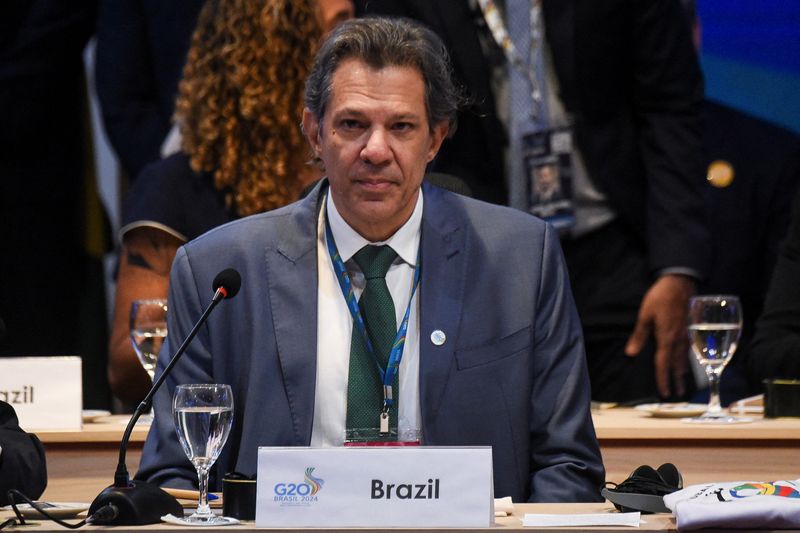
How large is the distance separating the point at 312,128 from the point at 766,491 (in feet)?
4.39

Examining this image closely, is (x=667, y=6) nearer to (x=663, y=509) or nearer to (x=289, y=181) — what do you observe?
(x=289, y=181)

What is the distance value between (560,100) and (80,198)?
5.80 feet

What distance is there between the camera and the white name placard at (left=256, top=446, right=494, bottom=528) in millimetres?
1854

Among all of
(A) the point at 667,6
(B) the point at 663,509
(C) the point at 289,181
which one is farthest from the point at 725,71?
(B) the point at 663,509

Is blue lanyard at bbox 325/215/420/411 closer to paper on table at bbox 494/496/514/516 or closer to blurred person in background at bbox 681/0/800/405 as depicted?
paper on table at bbox 494/496/514/516

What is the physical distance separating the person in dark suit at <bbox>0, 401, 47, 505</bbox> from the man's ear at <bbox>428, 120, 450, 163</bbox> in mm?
1013

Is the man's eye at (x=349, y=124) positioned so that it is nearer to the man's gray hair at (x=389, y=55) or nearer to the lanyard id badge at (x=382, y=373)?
the man's gray hair at (x=389, y=55)

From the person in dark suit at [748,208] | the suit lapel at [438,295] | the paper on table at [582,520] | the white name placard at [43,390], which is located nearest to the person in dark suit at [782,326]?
the person in dark suit at [748,208]

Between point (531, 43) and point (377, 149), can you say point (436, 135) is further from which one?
point (531, 43)

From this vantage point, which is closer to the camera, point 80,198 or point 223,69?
point 223,69

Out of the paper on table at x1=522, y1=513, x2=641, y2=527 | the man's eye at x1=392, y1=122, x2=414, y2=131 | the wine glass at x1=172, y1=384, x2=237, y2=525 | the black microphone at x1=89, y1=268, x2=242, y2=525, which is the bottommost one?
the paper on table at x1=522, y1=513, x2=641, y2=527

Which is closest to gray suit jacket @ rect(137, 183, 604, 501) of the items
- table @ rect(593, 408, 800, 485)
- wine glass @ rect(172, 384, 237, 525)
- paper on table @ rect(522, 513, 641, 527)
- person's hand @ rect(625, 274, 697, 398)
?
table @ rect(593, 408, 800, 485)

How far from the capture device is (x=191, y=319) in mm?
2771

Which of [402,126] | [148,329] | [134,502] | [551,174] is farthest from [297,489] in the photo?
[551,174]
